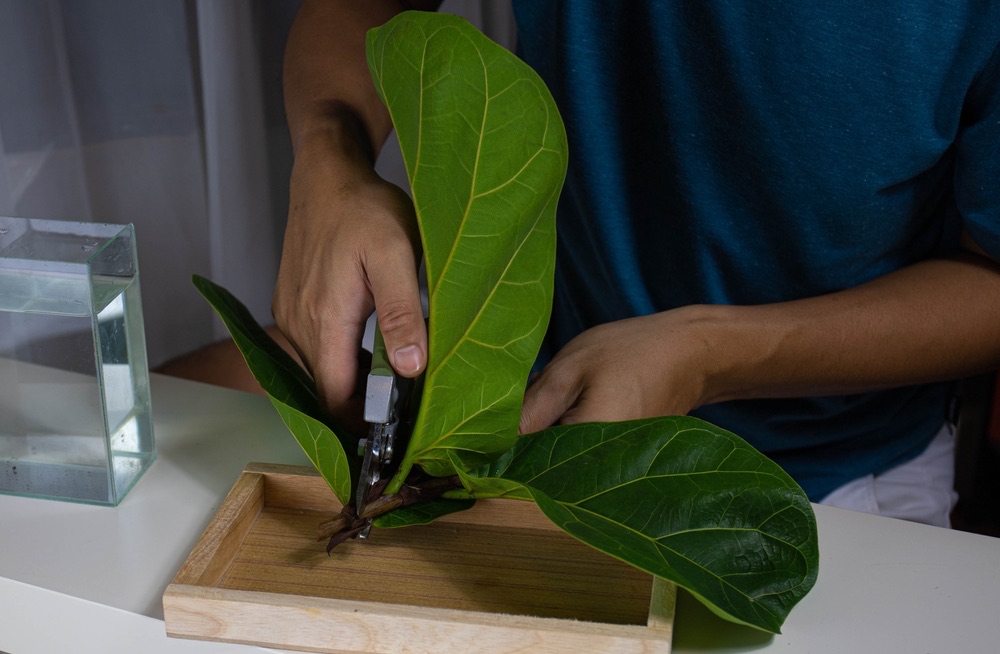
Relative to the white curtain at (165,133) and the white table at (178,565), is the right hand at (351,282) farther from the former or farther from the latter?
the white curtain at (165,133)

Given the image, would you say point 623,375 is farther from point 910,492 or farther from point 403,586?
point 910,492

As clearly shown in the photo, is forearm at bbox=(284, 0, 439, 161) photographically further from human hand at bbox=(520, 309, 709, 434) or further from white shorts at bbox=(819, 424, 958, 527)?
white shorts at bbox=(819, 424, 958, 527)

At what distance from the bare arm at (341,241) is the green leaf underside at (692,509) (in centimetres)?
10

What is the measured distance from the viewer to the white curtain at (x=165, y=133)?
3.07ft

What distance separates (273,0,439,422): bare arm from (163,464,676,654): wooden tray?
0.08 metres

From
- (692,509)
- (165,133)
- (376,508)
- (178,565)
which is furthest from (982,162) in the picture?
(165,133)

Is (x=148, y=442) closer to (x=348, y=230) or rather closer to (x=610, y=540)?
(x=348, y=230)

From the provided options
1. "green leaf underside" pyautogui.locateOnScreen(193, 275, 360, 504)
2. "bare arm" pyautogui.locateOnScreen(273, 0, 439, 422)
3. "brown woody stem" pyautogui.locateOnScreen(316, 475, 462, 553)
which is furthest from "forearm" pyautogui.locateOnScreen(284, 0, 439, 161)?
"brown woody stem" pyautogui.locateOnScreen(316, 475, 462, 553)

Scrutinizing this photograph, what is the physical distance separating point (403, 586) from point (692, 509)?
154 millimetres

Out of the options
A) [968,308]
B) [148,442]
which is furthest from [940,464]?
[148,442]

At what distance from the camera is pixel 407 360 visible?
0.47 meters

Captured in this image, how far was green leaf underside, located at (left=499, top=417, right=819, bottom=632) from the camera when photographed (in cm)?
42

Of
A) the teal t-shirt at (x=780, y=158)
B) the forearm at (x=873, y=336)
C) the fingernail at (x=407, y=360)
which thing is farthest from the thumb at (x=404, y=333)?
the teal t-shirt at (x=780, y=158)

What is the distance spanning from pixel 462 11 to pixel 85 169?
50cm
